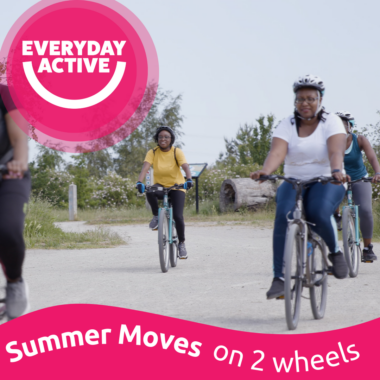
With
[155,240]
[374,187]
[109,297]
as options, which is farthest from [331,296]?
[374,187]

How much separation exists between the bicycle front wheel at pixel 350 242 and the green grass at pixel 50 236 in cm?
546

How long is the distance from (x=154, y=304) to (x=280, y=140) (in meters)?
1.88

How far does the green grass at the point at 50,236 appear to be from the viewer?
1153cm

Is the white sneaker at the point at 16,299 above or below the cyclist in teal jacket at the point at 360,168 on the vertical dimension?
below

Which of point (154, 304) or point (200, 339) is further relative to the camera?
point (154, 304)

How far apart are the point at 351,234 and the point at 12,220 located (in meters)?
5.06

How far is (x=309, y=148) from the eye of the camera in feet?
15.5

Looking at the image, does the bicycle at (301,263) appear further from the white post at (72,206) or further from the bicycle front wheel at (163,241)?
the white post at (72,206)

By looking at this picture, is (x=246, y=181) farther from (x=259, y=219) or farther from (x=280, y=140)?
(x=280, y=140)

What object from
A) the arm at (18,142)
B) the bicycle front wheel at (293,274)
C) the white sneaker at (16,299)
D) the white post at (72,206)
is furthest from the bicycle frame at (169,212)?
the white post at (72,206)

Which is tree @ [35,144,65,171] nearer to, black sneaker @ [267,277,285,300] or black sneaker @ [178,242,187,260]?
black sneaker @ [178,242,187,260]

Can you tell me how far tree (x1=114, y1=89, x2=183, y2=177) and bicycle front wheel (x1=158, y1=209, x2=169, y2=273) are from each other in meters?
40.5

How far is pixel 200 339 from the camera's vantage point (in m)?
4.13

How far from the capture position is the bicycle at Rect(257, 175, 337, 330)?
4.36m
